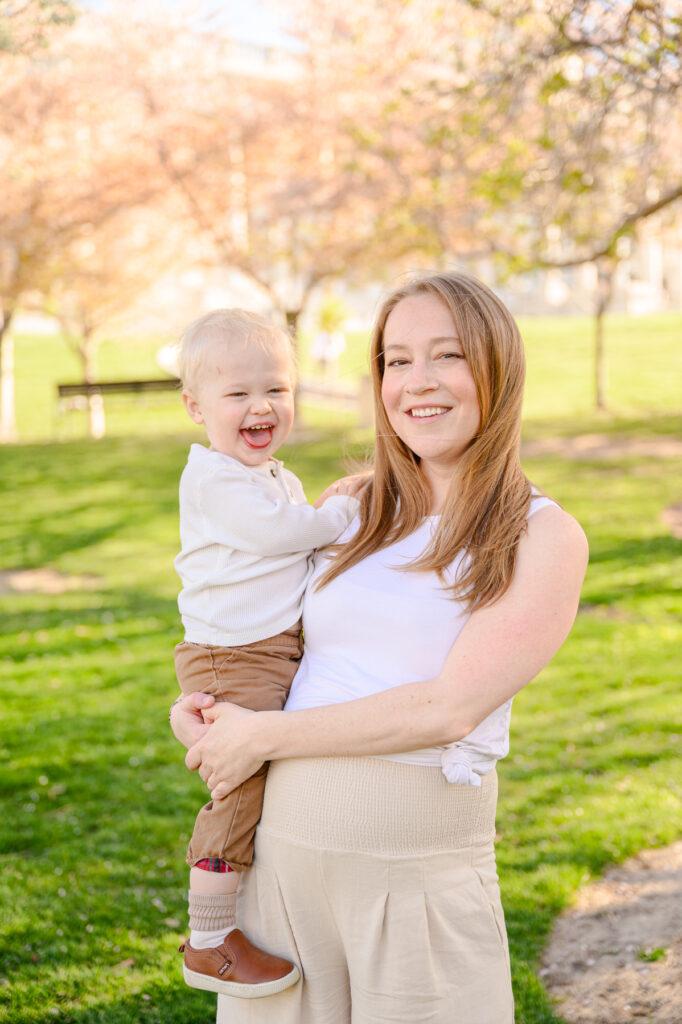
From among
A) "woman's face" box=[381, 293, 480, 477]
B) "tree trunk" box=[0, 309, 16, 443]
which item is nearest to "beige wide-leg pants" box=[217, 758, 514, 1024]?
"woman's face" box=[381, 293, 480, 477]

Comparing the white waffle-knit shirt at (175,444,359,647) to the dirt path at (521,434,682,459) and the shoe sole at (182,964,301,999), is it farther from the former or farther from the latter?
the dirt path at (521,434,682,459)

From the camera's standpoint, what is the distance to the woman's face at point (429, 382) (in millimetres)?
2080

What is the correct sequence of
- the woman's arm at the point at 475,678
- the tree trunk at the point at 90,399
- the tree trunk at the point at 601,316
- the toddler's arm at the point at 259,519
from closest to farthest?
the woman's arm at the point at 475,678
the toddler's arm at the point at 259,519
the tree trunk at the point at 601,316
the tree trunk at the point at 90,399

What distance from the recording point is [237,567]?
2.26 meters

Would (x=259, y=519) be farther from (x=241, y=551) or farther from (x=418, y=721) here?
(x=418, y=721)

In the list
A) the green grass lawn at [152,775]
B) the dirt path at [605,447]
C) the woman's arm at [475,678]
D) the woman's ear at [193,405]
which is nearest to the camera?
the woman's arm at [475,678]

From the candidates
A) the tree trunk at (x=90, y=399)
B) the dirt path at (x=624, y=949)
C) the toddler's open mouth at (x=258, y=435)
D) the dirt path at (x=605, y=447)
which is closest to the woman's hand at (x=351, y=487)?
the toddler's open mouth at (x=258, y=435)

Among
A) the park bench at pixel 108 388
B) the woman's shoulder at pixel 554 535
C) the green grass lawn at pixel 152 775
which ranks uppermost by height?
the park bench at pixel 108 388

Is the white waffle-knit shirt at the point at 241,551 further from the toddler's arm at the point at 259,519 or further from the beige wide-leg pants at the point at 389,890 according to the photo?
the beige wide-leg pants at the point at 389,890

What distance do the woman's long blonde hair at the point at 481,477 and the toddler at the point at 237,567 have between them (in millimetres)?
162

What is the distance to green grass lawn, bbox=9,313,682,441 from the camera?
838 inches

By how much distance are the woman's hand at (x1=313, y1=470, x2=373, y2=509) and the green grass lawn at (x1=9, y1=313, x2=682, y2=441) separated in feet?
43.8

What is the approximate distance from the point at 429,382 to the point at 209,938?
131 centimetres

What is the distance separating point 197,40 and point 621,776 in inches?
678
